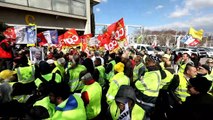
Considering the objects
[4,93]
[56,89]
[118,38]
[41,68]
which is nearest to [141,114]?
[56,89]

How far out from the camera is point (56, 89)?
2.86 metres

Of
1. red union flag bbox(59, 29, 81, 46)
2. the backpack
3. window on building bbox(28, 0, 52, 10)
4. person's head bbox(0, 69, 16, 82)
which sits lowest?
the backpack

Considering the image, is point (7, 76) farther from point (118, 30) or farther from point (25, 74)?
point (118, 30)

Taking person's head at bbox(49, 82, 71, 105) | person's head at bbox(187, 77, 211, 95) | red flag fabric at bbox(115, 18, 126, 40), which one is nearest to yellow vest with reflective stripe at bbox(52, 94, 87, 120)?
person's head at bbox(49, 82, 71, 105)

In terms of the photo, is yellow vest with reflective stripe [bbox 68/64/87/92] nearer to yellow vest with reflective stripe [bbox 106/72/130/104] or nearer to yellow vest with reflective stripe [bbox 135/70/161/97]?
yellow vest with reflective stripe [bbox 106/72/130/104]

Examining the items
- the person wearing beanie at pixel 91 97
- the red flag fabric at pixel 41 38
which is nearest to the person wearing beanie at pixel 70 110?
the person wearing beanie at pixel 91 97

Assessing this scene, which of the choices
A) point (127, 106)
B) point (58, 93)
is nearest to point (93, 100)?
point (58, 93)

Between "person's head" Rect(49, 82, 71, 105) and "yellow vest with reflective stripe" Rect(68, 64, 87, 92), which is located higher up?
"person's head" Rect(49, 82, 71, 105)

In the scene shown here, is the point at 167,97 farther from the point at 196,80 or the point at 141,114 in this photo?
the point at 141,114

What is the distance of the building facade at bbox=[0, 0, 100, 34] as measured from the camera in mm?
15682

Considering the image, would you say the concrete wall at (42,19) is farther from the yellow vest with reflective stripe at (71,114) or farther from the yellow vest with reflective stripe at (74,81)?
the yellow vest with reflective stripe at (71,114)

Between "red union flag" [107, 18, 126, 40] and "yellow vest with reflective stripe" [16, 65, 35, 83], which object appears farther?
"red union flag" [107, 18, 126, 40]

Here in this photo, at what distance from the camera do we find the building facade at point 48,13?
51.5 ft

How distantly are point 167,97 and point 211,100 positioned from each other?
1.48 m
